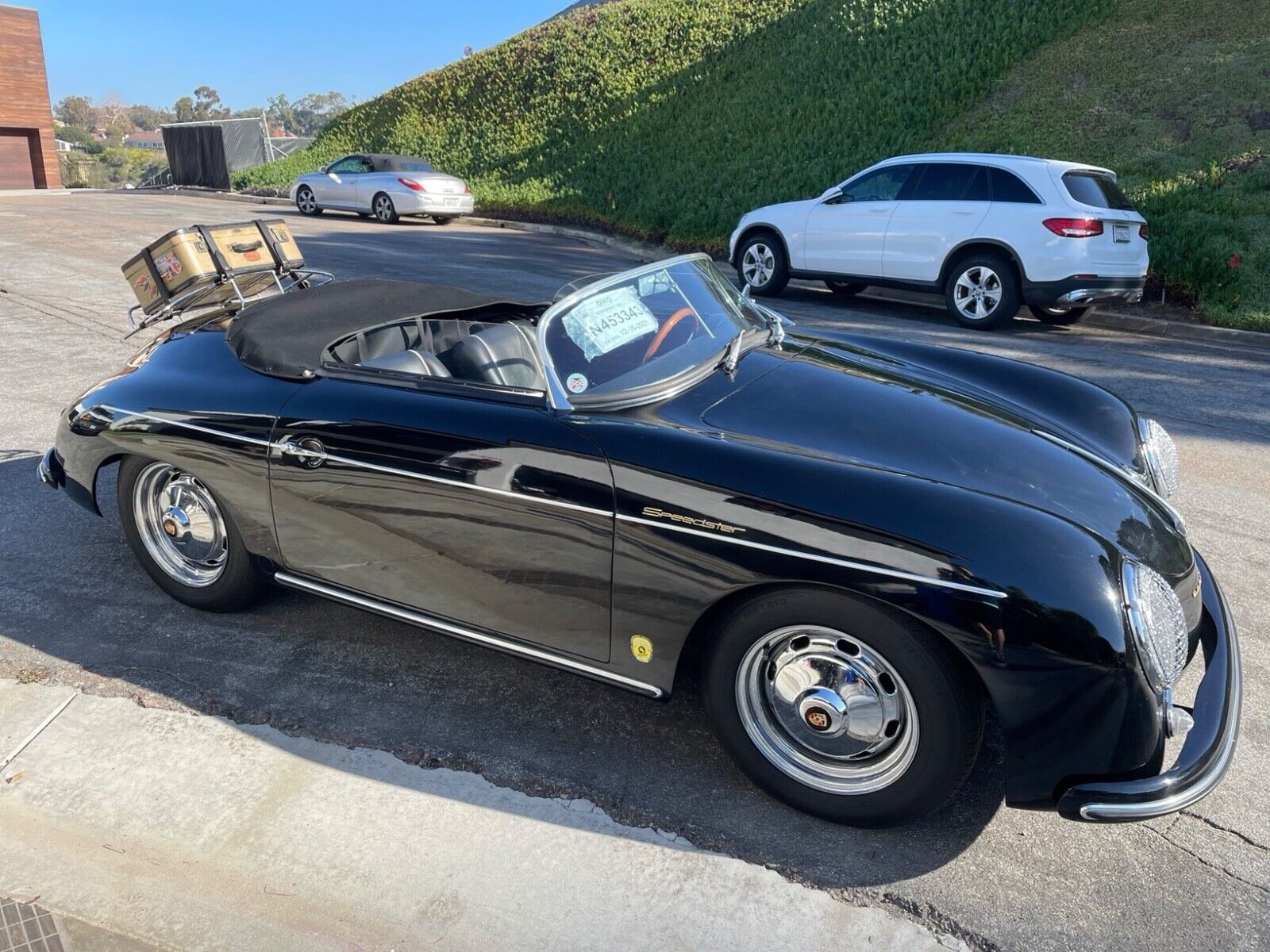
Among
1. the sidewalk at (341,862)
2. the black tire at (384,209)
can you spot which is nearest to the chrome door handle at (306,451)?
the sidewalk at (341,862)

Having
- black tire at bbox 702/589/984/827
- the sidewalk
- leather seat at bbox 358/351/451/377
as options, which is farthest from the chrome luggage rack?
black tire at bbox 702/589/984/827

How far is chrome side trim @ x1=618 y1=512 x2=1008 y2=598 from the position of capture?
8.25 feet

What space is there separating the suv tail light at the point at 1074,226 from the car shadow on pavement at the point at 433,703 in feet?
25.2

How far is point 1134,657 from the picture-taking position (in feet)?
8.13

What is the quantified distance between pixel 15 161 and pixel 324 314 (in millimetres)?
46119

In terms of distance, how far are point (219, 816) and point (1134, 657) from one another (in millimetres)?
2602

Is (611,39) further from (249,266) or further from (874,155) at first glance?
(249,266)

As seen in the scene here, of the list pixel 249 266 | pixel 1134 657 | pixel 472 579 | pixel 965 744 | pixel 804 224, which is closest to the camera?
pixel 1134 657

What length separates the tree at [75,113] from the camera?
5650 inches

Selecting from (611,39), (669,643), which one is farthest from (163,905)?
(611,39)

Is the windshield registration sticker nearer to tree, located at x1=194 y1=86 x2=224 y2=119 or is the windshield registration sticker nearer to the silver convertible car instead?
the silver convertible car

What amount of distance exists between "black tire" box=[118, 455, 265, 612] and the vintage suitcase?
1053 mm

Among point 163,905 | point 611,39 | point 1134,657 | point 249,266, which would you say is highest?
point 611,39

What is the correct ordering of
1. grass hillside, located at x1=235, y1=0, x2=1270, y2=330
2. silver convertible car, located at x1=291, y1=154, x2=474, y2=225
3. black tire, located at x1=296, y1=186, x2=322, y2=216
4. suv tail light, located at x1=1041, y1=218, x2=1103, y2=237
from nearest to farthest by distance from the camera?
suv tail light, located at x1=1041, y1=218, x2=1103, y2=237
grass hillside, located at x1=235, y1=0, x2=1270, y2=330
silver convertible car, located at x1=291, y1=154, x2=474, y2=225
black tire, located at x1=296, y1=186, x2=322, y2=216
